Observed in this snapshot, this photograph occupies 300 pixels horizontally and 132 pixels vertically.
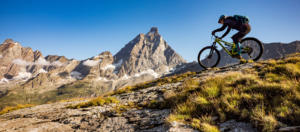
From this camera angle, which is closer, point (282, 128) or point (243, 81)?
point (282, 128)

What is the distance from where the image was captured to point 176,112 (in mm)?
3752

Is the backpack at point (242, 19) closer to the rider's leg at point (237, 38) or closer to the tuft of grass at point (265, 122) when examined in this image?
the rider's leg at point (237, 38)

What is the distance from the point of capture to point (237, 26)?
959 cm

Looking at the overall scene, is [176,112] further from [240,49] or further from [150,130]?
[240,49]

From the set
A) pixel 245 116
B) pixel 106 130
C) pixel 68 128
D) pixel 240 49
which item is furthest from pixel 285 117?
pixel 240 49

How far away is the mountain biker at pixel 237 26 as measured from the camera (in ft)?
31.0

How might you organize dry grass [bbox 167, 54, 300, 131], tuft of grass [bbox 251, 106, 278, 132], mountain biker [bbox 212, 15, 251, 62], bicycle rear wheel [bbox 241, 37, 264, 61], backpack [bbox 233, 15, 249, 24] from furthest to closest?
bicycle rear wheel [bbox 241, 37, 264, 61], mountain biker [bbox 212, 15, 251, 62], backpack [bbox 233, 15, 249, 24], dry grass [bbox 167, 54, 300, 131], tuft of grass [bbox 251, 106, 278, 132]

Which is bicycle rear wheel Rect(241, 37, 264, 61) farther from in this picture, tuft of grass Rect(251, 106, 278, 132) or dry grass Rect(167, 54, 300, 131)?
tuft of grass Rect(251, 106, 278, 132)

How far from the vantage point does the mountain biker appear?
9453 mm

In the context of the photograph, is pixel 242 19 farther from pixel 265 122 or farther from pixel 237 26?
pixel 265 122

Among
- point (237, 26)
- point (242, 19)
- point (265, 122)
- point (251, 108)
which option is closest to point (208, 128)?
point (265, 122)

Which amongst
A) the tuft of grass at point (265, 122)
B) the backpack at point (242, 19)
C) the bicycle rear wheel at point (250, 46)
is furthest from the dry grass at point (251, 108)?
the bicycle rear wheel at point (250, 46)

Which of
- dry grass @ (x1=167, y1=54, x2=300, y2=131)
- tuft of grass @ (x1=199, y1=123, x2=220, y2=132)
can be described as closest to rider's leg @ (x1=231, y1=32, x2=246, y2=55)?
dry grass @ (x1=167, y1=54, x2=300, y2=131)

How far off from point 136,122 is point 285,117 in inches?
133
